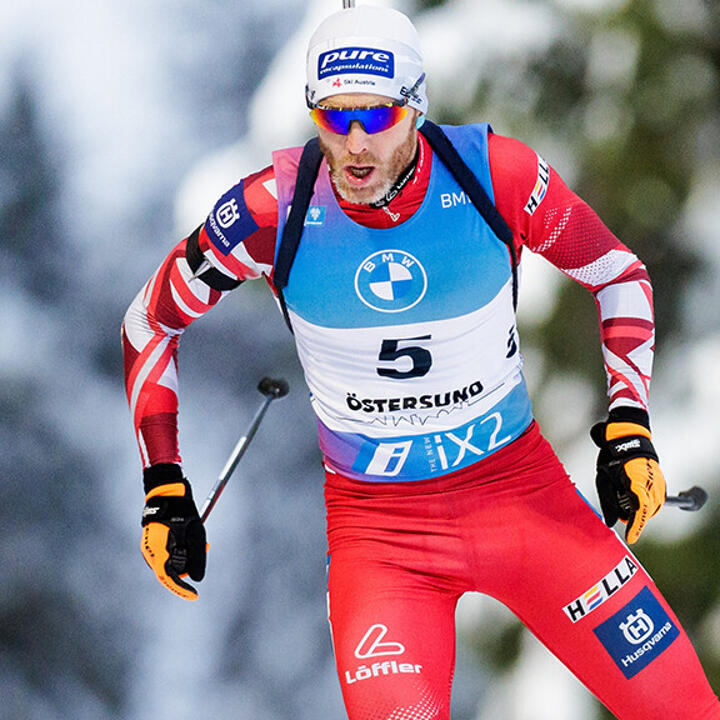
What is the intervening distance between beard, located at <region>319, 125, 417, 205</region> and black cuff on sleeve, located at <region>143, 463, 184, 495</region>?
62 cm

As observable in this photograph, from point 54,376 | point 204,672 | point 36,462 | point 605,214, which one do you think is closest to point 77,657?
point 204,672

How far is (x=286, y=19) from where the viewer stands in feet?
8.87

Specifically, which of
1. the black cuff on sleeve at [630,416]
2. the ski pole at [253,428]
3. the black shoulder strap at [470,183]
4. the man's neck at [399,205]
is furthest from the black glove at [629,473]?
the ski pole at [253,428]

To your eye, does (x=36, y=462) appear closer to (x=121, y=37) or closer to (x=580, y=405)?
(x=121, y=37)

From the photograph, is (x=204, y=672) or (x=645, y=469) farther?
(x=204, y=672)

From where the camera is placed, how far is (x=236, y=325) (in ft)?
9.27

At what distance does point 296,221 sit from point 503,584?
0.74 metres

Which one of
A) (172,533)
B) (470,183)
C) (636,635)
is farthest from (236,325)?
(636,635)

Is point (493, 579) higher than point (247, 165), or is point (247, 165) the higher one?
point (247, 165)

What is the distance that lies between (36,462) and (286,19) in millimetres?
1401

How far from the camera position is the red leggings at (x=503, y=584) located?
1634mm

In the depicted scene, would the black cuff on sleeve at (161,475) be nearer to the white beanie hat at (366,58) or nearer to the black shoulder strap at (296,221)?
the black shoulder strap at (296,221)

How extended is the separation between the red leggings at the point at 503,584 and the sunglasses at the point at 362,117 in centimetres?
65

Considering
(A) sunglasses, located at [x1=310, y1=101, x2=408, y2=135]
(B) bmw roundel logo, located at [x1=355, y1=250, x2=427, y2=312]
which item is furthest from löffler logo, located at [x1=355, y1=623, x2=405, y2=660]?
(A) sunglasses, located at [x1=310, y1=101, x2=408, y2=135]
